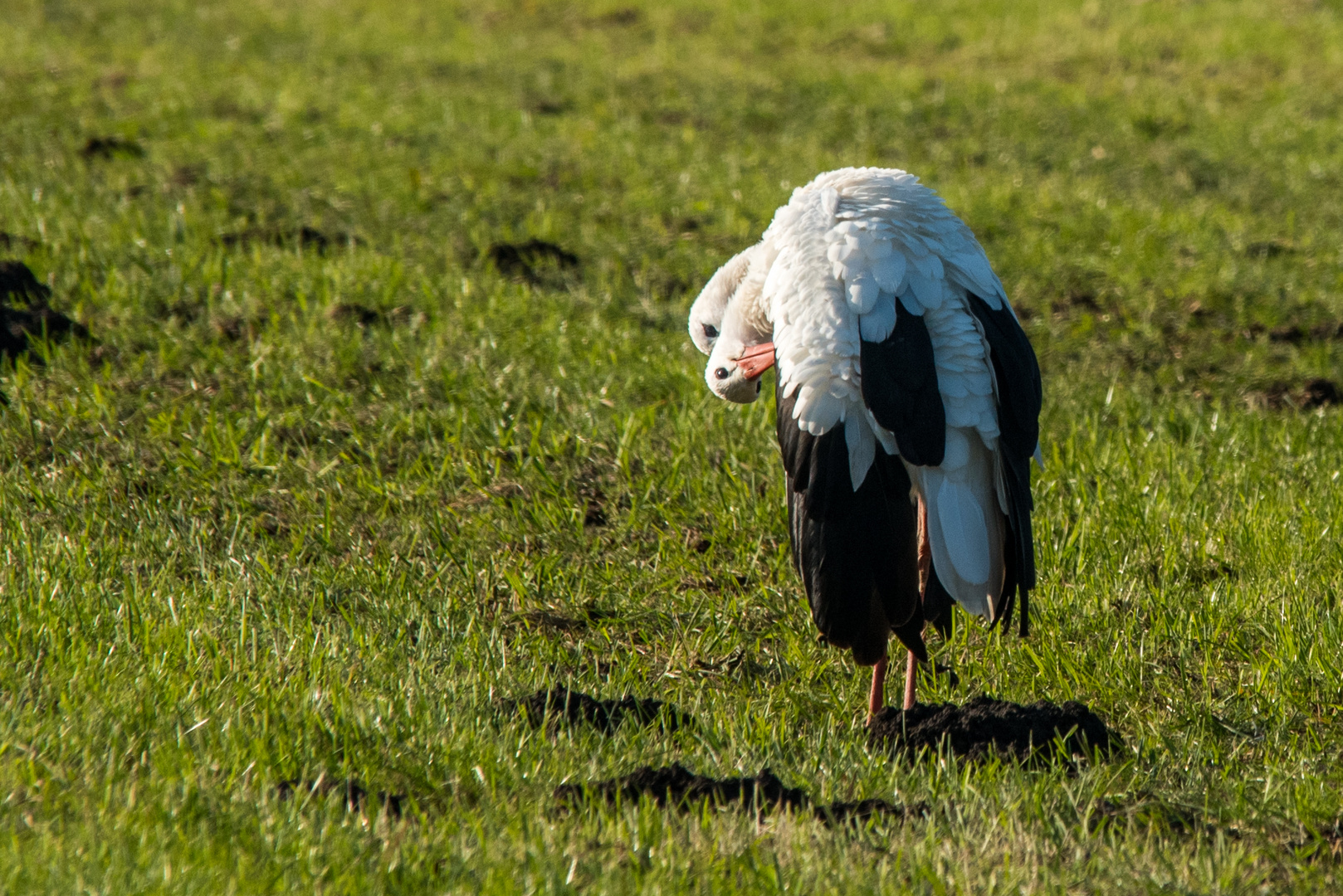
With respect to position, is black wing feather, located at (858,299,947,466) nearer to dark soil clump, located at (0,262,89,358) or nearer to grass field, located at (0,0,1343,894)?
grass field, located at (0,0,1343,894)

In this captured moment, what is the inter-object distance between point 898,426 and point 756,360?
0.94 metres

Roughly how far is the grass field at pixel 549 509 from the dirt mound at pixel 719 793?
0.19ft

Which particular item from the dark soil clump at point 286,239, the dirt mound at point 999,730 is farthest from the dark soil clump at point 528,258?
the dirt mound at point 999,730

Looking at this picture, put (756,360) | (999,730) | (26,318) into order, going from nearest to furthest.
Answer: (999,730), (756,360), (26,318)

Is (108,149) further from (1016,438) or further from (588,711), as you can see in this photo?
(1016,438)

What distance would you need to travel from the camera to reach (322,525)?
14.4 feet

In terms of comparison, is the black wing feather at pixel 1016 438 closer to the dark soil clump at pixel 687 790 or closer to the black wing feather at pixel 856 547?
the black wing feather at pixel 856 547

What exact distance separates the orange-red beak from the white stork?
1.33ft

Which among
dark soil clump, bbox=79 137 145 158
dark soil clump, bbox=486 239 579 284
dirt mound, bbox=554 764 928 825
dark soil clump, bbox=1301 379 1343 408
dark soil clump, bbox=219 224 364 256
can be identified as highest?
dark soil clump, bbox=79 137 145 158

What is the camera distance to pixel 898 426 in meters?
3.14

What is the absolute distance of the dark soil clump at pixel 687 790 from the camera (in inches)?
110

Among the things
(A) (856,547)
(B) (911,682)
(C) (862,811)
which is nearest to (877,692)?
(B) (911,682)

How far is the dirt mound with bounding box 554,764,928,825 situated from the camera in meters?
2.78

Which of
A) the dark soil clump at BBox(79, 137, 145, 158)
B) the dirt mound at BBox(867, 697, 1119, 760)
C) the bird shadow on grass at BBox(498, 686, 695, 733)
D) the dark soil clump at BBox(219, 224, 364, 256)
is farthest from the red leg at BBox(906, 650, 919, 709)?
the dark soil clump at BBox(79, 137, 145, 158)
